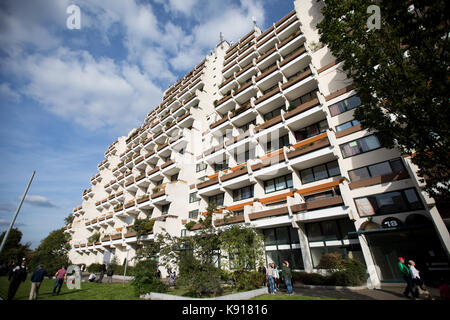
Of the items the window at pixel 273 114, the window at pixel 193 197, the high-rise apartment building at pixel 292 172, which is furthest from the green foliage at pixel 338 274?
the window at pixel 273 114

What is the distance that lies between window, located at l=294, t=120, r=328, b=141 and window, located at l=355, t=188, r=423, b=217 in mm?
7800

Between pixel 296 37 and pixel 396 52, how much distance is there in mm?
23783

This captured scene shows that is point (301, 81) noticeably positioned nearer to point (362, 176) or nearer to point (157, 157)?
point (362, 176)

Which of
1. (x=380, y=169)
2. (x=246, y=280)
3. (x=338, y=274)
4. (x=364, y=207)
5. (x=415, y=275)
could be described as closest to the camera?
(x=415, y=275)

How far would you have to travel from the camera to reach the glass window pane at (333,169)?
59.6ft

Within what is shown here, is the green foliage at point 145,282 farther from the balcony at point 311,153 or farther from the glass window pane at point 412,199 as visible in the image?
the glass window pane at point 412,199

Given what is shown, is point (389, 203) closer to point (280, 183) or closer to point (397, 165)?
point (397, 165)

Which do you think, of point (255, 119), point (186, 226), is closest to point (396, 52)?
point (255, 119)

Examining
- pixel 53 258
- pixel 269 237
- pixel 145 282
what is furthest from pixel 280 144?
pixel 53 258

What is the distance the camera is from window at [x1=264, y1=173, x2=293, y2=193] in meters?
20.8

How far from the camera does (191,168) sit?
31.5m

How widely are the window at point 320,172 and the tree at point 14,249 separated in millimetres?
71843

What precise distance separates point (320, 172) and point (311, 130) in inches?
194

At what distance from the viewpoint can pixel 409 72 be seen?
7.02 meters
